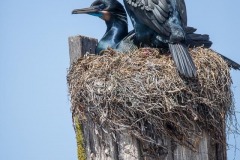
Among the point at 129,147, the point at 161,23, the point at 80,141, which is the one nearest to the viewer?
the point at 129,147

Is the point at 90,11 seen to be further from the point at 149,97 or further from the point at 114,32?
the point at 149,97

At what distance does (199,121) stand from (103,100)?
2.14 ft

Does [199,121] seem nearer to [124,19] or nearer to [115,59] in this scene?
[115,59]

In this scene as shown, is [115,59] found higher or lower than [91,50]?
lower

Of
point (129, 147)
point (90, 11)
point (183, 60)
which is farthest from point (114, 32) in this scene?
point (129, 147)

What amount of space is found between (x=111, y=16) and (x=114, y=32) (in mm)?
151

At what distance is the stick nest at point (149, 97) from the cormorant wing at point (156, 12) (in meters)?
0.28

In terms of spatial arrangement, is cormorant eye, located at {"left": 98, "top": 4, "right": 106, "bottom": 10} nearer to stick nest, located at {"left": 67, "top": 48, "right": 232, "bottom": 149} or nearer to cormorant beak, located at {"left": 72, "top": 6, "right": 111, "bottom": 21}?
cormorant beak, located at {"left": 72, "top": 6, "right": 111, "bottom": 21}

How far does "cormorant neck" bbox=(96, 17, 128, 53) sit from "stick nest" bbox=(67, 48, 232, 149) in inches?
24.8

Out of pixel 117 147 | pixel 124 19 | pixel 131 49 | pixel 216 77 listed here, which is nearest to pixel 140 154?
pixel 117 147

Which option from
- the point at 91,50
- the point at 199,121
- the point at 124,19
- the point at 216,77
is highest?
the point at 124,19

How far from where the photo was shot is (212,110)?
345 centimetres

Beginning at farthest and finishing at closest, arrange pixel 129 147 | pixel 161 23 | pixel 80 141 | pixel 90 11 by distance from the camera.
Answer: pixel 90 11 → pixel 161 23 → pixel 80 141 → pixel 129 147

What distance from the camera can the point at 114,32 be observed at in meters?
4.40
